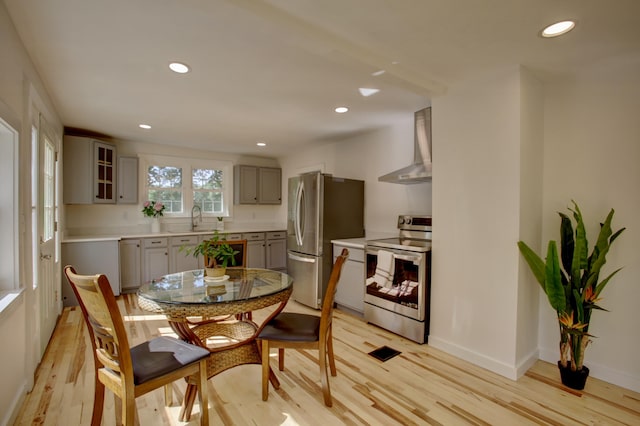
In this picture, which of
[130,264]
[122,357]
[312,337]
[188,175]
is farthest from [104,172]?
[312,337]

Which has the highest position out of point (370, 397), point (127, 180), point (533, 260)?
point (127, 180)

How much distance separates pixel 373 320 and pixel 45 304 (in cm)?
321

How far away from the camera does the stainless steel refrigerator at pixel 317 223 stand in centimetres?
398

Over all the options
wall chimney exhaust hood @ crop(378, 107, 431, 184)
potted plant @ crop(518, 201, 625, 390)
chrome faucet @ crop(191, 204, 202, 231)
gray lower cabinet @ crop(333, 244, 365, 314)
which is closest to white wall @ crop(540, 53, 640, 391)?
potted plant @ crop(518, 201, 625, 390)

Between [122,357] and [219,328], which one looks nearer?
[122,357]

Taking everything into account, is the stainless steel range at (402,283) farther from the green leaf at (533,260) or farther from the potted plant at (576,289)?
the potted plant at (576,289)

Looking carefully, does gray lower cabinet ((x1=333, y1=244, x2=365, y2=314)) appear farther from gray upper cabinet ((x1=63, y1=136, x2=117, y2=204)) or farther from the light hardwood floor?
gray upper cabinet ((x1=63, y1=136, x2=117, y2=204))

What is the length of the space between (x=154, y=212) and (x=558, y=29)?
5414mm

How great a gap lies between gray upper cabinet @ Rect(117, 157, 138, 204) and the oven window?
12.9ft

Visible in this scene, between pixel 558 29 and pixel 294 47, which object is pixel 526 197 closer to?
pixel 558 29

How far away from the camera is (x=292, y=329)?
2123 mm

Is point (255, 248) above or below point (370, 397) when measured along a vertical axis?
above

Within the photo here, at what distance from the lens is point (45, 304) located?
286cm

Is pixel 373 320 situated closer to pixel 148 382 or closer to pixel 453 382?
pixel 453 382
